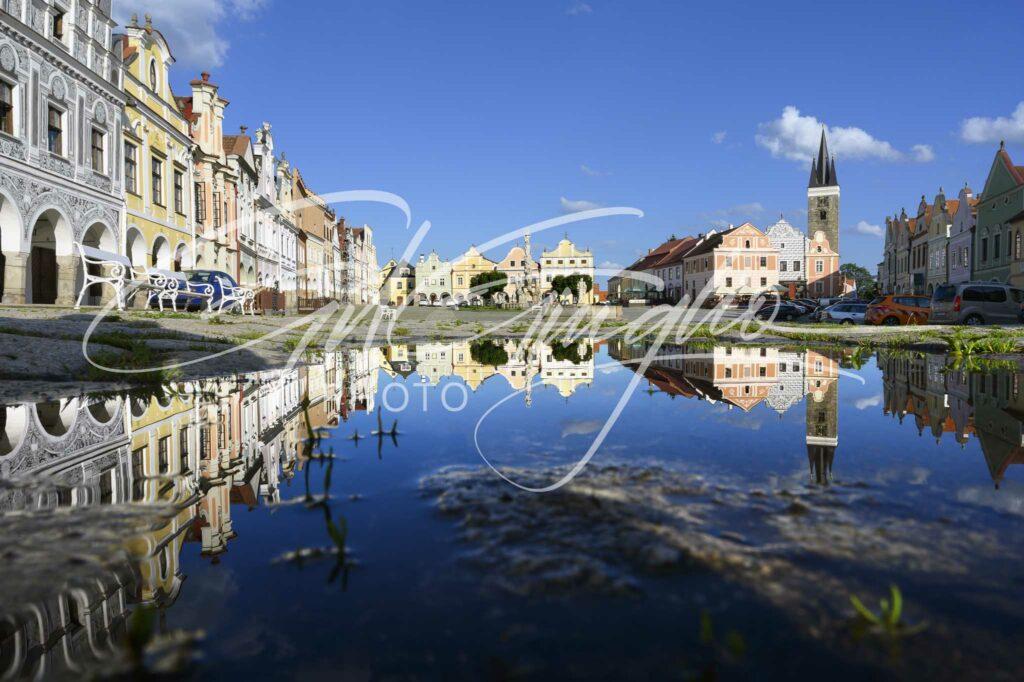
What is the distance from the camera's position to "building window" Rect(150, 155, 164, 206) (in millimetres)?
23594

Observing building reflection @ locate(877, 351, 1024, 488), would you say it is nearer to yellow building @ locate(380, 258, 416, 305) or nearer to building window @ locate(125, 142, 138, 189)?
building window @ locate(125, 142, 138, 189)

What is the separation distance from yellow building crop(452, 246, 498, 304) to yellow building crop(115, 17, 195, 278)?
320 ft

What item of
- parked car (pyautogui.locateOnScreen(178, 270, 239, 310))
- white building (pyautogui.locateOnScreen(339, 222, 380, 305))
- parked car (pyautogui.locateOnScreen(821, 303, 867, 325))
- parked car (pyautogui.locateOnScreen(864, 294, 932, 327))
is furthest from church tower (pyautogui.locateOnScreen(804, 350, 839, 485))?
white building (pyautogui.locateOnScreen(339, 222, 380, 305))

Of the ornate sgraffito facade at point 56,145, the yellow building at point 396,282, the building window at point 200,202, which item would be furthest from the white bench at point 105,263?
the yellow building at point 396,282

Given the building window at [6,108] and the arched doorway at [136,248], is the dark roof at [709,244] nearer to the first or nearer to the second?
the arched doorway at [136,248]

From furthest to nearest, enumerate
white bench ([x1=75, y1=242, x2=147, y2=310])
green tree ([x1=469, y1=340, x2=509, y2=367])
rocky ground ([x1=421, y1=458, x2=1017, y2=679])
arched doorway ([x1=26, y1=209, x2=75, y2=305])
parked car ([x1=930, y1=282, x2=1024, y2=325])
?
parked car ([x1=930, y1=282, x2=1024, y2=325])
arched doorway ([x1=26, y1=209, x2=75, y2=305])
white bench ([x1=75, y1=242, x2=147, y2=310])
green tree ([x1=469, y1=340, x2=509, y2=367])
rocky ground ([x1=421, y1=458, x2=1017, y2=679])

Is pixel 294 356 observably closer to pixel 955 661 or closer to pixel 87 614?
pixel 87 614

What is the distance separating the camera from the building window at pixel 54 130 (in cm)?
1712

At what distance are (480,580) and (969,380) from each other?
6343 millimetres

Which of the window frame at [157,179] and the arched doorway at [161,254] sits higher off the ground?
the window frame at [157,179]

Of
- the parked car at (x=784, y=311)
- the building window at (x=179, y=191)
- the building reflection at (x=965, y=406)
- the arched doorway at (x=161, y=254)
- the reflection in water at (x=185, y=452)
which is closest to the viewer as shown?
the reflection in water at (x=185, y=452)

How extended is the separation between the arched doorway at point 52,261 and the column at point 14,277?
2.88ft

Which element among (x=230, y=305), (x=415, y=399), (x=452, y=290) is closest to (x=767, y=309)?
(x=230, y=305)

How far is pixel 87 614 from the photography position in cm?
145
